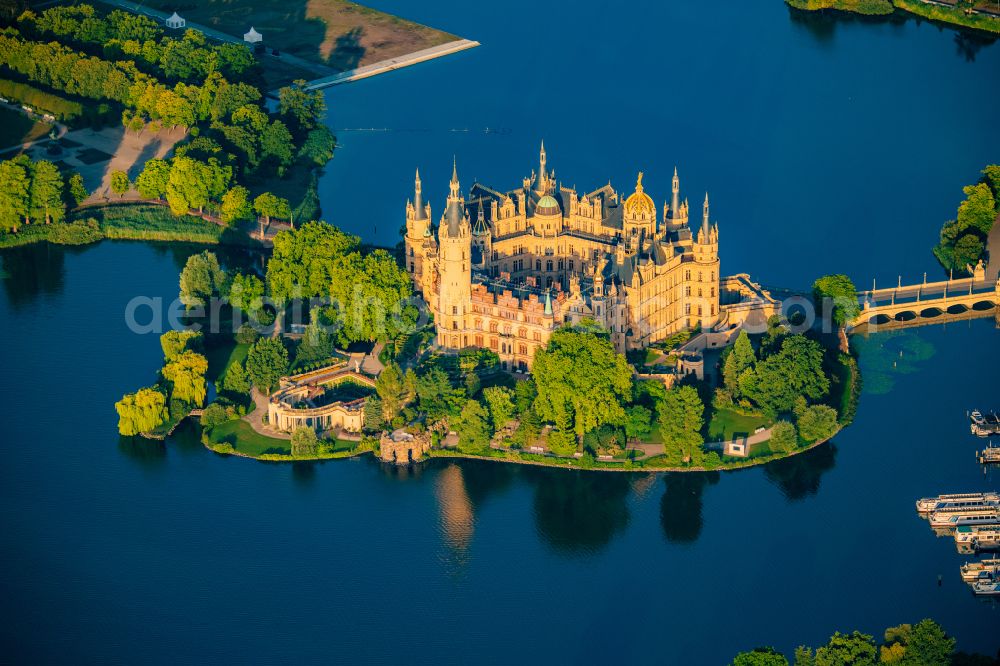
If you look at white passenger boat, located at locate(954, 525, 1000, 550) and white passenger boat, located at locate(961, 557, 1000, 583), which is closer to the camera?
white passenger boat, located at locate(961, 557, 1000, 583)

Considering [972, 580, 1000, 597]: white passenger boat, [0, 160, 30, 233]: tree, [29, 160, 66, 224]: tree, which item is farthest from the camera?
[29, 160, 66, 224]: tree

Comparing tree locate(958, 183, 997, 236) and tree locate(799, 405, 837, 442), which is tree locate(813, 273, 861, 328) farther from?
tree locate(958, 183, 997, 236)

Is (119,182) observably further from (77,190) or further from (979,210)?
(979,210)

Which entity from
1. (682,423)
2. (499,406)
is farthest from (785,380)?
(499,406)

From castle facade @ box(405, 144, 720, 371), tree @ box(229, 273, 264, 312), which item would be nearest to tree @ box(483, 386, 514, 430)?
castle facade @ box(405, 144, 720, 371)

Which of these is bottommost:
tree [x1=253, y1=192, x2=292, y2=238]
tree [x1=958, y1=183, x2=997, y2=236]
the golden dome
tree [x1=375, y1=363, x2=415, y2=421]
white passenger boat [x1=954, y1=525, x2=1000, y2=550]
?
white passenger boat [x1=954, y1=525, x2=1000, y2=550]

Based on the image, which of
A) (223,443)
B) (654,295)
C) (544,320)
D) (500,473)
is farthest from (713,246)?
(223,443)

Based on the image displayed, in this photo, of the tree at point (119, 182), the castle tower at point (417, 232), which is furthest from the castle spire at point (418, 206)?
the tree at point (119, 182)
